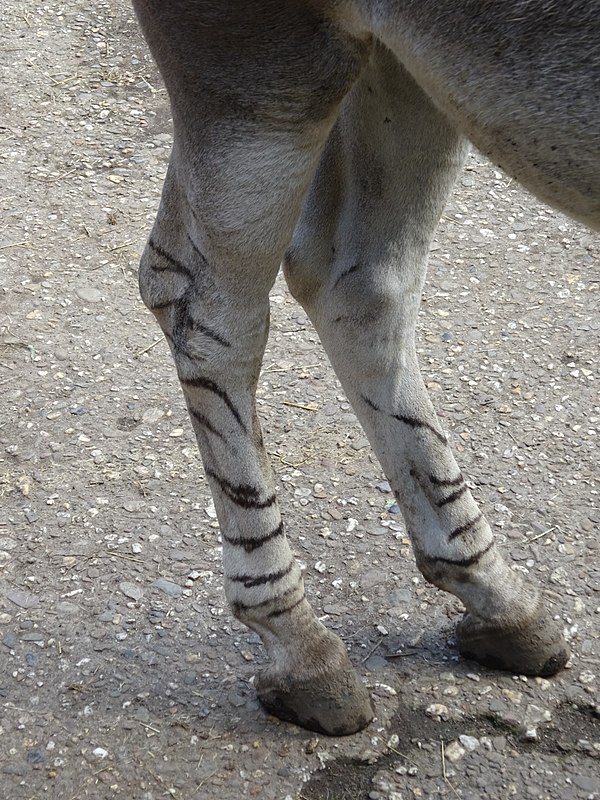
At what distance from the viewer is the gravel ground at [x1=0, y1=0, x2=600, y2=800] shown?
2.19 m

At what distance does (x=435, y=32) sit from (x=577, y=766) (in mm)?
1558

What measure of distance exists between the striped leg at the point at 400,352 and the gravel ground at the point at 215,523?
0.56 ft

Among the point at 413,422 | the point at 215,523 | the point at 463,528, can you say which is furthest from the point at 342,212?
the point at 215,523

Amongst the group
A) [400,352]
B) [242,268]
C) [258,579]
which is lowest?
[258,579]

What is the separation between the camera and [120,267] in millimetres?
3867

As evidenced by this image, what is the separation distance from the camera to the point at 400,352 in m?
2.28

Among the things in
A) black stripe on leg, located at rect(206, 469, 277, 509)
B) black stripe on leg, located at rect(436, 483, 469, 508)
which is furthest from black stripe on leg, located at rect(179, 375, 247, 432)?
black stripe on leg, located at rect(436, 483, 469, 508)

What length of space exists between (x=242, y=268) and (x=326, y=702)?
97 cm

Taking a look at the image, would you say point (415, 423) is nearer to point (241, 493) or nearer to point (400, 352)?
point (400, 352)

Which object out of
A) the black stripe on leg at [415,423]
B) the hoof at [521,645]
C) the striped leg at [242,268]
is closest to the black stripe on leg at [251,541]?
the striped leg at [242,268]

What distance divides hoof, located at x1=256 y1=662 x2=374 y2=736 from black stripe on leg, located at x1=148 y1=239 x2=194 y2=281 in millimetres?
919

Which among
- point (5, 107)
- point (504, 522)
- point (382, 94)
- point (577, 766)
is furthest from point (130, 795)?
point (5, 107)

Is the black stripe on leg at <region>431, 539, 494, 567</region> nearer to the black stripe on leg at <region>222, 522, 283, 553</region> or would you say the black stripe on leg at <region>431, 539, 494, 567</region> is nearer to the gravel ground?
the gravel ground

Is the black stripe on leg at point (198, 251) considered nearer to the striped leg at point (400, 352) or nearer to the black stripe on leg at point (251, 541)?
the striped leg at point (400, 352)
